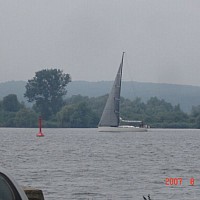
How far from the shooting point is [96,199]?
3053cm

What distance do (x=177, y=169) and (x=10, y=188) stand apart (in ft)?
145

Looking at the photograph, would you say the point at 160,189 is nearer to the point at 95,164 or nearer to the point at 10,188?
the point at 95,164

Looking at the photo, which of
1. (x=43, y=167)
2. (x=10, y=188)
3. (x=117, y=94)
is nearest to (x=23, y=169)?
(x=43, y=167)
